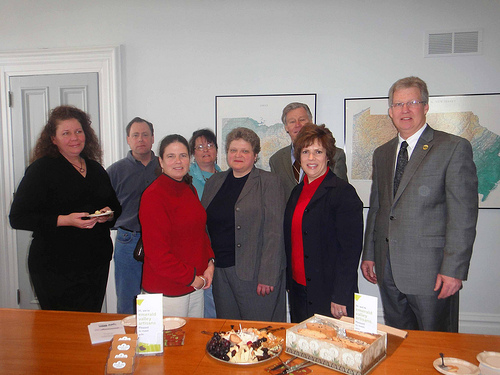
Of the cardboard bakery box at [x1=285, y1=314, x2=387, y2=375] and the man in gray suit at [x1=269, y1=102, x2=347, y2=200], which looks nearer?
the cardboard bakery box at [x1=285, y1=314, x2=387, y2=375]

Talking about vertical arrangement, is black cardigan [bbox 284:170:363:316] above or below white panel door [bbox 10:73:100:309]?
below

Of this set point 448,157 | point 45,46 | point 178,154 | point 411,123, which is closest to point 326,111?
point 411,123

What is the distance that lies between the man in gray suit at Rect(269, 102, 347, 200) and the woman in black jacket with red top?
0.62 meters

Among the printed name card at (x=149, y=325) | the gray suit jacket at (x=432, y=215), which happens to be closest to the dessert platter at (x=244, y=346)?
the printed name card at (x=149, y=325)

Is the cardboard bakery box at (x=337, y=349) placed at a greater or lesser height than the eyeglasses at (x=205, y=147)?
lesser

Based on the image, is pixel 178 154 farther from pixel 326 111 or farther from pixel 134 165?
pixel 326 111

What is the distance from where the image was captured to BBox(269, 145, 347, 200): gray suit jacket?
2.79 meters

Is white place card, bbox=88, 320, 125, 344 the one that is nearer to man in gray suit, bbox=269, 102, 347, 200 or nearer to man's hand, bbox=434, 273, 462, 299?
man in gray suit, bbox=269, 102, 347, 200

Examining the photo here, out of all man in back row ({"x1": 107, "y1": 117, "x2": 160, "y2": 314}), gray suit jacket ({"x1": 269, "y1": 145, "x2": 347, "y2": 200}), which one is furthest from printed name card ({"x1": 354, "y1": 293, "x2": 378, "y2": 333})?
man in back row ({"x1": 107, "y1": 117, "x2": 160, "y2": 314})

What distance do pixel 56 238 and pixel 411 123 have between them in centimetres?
213

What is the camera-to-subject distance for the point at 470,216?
200 centimetres

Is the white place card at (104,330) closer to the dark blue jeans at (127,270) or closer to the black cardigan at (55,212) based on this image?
the black cardigan at (55,212)

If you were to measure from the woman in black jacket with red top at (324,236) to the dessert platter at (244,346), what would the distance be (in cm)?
63

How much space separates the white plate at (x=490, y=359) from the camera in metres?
1.30
